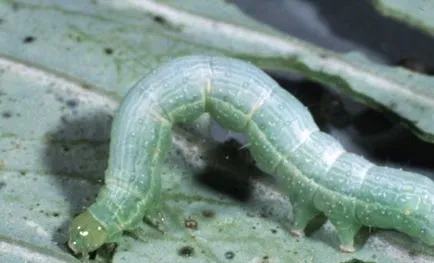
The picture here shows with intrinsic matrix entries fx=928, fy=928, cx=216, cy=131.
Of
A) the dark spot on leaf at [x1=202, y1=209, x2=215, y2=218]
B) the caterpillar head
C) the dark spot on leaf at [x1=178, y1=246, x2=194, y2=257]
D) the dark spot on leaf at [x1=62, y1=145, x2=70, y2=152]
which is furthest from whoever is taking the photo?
the dark spot on leaf at [x1=62, y1=145, x2=70, y2=152]

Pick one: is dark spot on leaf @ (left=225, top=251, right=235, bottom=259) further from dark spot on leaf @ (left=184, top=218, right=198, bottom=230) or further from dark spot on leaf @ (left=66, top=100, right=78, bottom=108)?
dark spot on leaf @ (left=66, top=100, right=78, bottom=108)

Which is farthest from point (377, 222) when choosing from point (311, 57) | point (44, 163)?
point (44, 163)

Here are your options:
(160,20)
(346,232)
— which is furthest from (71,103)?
(346,232)

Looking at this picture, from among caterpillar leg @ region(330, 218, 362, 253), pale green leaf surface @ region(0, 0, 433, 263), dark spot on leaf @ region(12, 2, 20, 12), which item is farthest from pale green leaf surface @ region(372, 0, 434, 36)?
dark spot on leaf @ region(12, 2, 20, 12)

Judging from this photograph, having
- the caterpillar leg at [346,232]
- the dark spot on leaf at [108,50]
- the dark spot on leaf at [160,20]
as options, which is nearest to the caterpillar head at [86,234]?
the caterpillar leg at [346,232]

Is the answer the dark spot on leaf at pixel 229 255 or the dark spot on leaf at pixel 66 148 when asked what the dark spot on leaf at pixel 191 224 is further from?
the dark spot on leaf at pixel 66 148

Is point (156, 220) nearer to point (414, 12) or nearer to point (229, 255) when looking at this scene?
point (229, 255)

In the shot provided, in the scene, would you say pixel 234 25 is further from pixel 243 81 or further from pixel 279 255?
pixel 279 255
